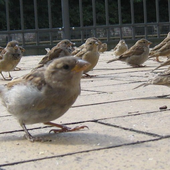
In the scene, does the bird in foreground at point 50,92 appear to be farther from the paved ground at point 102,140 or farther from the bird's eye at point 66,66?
the paved ground at point 102,140

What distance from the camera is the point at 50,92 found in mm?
2713

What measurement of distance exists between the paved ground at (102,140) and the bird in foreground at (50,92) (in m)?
0.17

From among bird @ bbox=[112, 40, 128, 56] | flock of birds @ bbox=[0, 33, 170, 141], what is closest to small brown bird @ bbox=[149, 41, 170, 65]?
bird @ bbox=[112, 40, 128, 56]

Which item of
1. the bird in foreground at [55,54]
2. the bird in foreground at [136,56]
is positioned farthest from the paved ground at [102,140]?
the bird in foreground at [136,56]

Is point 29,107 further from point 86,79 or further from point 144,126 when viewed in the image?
point 86,79

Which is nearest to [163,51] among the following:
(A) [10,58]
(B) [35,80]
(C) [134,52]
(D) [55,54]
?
(C) [134,52]

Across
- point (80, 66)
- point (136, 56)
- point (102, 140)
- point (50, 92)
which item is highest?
point (80, 66)

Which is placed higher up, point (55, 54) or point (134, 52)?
point (55, 54)

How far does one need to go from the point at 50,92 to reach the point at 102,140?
1.33 ft

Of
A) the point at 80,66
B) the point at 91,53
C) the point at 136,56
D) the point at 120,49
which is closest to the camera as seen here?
the point at 80,66

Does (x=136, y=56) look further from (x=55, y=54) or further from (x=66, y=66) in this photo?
(x=66, y=66)

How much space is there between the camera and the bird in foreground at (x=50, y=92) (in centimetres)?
270

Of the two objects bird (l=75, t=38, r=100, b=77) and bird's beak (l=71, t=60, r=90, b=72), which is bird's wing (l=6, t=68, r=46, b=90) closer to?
bird's beak (l=71, t=60, r=90, b=72)

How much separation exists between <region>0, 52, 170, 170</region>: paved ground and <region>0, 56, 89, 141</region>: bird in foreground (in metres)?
0.17
